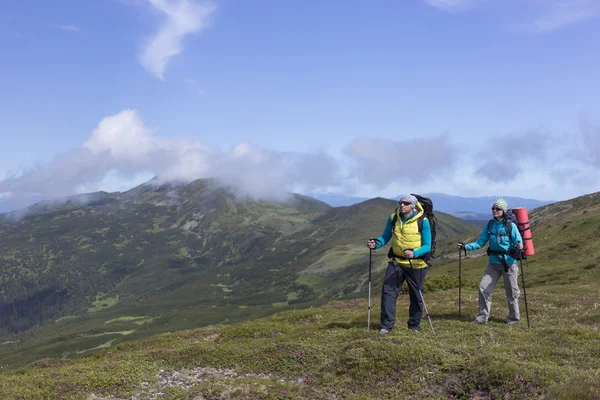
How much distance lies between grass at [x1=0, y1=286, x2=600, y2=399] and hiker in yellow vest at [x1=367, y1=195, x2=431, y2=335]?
1.22 meters

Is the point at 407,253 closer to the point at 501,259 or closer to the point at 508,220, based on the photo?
the point at 501,259

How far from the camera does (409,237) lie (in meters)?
15.7

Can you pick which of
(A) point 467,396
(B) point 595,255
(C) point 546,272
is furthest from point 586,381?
(B) point 595,255

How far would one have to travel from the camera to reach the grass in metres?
11.1

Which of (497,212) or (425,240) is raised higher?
(497,212)

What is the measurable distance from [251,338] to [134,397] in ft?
29.8

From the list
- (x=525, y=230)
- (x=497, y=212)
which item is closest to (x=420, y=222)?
(x=497, y=212)

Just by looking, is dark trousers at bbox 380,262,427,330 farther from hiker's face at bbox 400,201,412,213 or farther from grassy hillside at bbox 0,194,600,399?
hiker's face at bbox 400,201,412,213

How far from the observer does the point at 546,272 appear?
Result: 5531 centimetres

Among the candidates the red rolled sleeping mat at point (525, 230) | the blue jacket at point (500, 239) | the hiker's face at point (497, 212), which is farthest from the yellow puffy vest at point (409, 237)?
the red rolled sleeping mat at point (525, 230)

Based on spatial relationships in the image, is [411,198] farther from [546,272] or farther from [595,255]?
[595,255]

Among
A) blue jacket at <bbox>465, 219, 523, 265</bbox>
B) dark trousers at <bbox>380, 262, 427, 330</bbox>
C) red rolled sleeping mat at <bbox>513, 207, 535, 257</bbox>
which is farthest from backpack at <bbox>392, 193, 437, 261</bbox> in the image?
red rolled sleeping mat at <bbox>513, 207, 535, 257</bbox>

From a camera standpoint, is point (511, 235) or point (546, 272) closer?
point (511, 235)

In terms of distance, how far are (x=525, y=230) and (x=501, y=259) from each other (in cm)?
233
